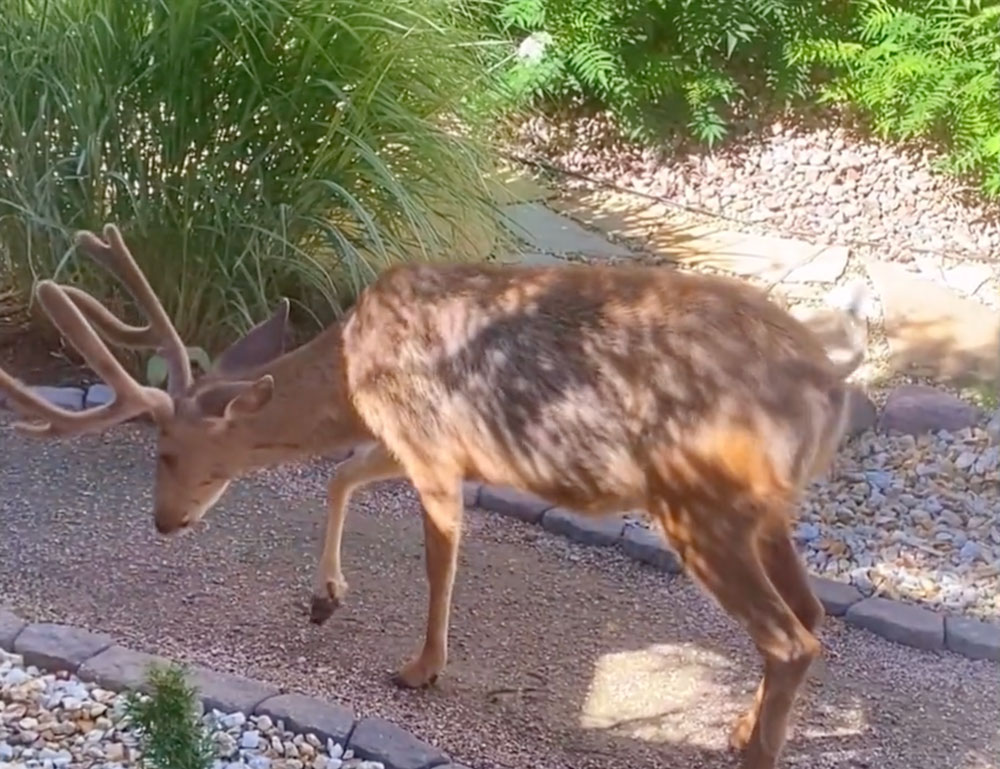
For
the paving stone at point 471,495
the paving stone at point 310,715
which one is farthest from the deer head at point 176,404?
the paving stone at point 471,495

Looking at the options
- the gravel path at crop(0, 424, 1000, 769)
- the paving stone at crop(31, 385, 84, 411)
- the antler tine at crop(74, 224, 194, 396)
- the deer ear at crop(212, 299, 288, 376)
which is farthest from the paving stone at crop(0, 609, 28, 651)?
the paving stone at crop(31, 385, 84, 411)

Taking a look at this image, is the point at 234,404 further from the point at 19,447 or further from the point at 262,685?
the point at 19,447

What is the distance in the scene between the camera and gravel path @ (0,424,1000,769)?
3.81m

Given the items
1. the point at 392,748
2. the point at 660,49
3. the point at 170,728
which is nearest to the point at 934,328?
the point at 660,49

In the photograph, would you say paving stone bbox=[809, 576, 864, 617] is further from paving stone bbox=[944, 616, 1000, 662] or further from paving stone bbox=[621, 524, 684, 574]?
paving stone bbox=[621, 524, 684, 574]

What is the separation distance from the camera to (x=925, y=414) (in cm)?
565

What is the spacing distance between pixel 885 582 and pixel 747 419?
1.56 metres

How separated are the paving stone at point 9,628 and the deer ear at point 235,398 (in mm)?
702

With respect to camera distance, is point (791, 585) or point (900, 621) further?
point (900, 621)

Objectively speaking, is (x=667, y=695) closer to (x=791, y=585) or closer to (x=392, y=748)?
(x=791, y=585)

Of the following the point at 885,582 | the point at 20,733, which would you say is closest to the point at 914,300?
the point at 885,582

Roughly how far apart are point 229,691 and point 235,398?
0.69 m

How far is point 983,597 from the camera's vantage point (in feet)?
15.2

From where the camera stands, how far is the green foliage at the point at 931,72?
7.69m
